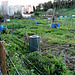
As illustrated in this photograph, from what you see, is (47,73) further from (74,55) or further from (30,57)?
(74,55)

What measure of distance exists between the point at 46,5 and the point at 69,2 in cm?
938

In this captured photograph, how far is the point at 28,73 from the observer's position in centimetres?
303

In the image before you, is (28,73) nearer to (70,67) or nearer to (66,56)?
(70,67)

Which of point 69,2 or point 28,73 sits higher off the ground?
point 69,2

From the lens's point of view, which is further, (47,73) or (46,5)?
(46,5)

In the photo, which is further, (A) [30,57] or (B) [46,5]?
(B) [46,5]

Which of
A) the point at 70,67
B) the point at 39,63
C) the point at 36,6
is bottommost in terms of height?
the point at 70,67

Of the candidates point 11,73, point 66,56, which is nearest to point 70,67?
point 66,56

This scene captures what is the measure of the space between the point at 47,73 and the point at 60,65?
469mm

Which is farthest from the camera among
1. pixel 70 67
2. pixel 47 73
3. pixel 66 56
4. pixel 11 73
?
pixel 66 56

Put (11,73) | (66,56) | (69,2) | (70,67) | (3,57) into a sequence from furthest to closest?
(69,2)
(66,56)
(70,67)
(11,73)
(3,57)

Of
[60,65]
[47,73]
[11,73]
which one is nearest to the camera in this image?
[11,73]

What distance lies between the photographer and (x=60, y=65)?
11.3 ft

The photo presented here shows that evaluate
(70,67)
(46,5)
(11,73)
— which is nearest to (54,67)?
(70,67)
